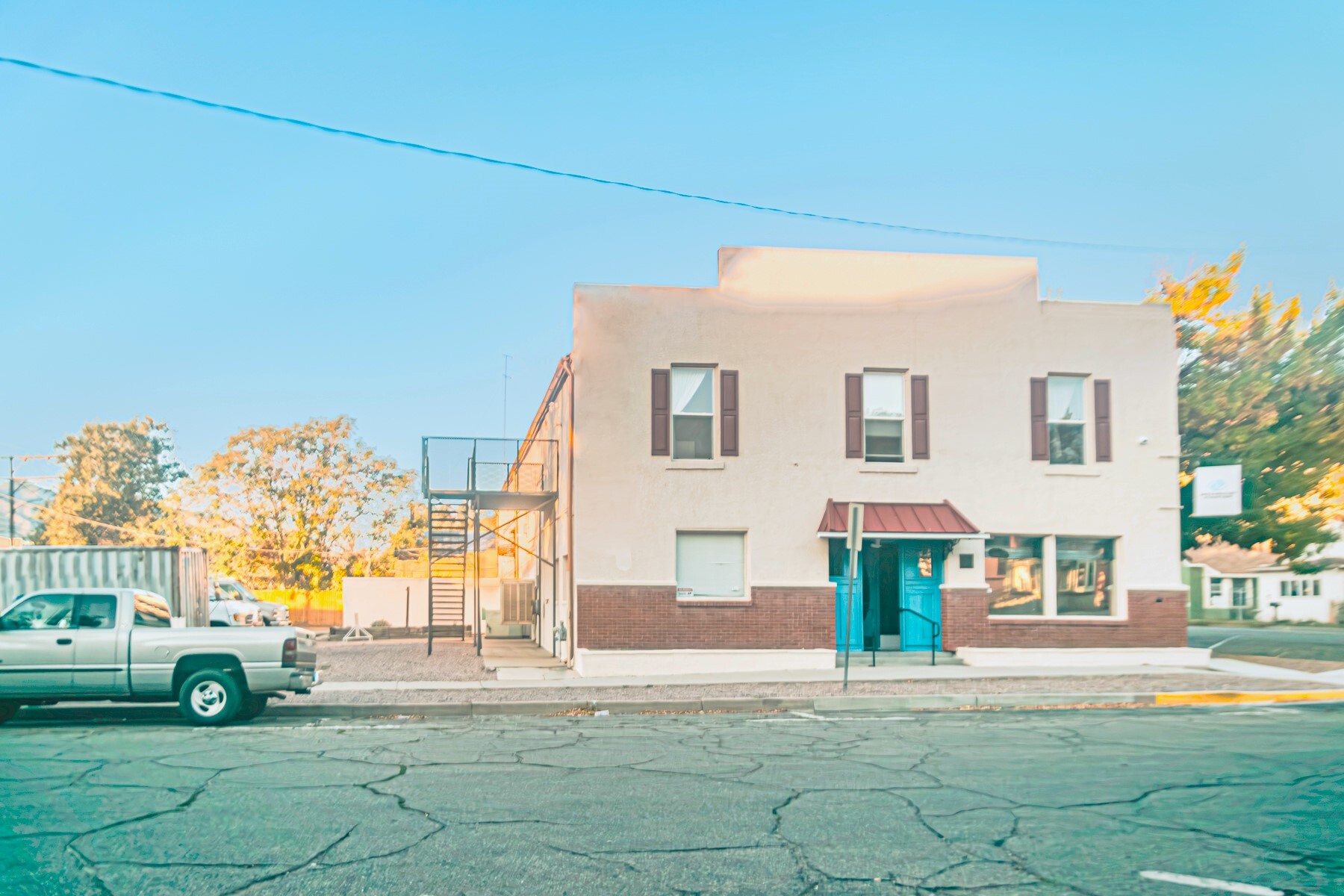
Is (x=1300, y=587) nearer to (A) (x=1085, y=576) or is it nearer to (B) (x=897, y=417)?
(A) (x=1085, y=576)

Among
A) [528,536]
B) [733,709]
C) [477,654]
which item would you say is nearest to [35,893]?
[733,709]

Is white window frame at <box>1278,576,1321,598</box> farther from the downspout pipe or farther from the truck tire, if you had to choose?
the truck tire

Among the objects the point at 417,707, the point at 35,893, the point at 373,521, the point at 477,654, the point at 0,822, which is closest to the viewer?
the point at 35,893

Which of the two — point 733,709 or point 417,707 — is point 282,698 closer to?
A: point 417,707

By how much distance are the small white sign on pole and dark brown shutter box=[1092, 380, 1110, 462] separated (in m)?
3.02

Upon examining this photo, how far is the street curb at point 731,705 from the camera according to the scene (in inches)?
592

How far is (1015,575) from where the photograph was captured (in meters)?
21.7

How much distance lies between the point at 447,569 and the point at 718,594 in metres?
17.4

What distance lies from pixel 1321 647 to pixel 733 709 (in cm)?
1729

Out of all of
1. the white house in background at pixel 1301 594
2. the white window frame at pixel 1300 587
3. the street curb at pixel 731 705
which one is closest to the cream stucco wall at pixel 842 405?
the street curb at pixel 731 705

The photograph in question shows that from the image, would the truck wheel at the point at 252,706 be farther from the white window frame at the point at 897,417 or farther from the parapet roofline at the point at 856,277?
the white window frame at the point at 897,417

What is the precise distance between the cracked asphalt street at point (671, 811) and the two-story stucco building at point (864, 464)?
7954 millimetres

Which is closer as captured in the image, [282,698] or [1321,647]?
[282,698]

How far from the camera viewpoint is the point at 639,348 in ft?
68.3
